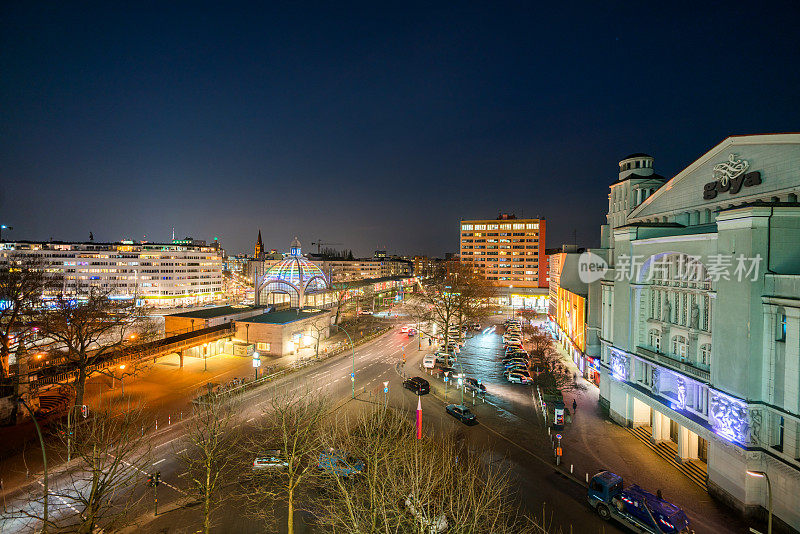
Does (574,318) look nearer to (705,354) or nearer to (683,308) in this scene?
(683,308)

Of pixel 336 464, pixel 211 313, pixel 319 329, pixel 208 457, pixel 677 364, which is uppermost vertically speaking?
pixel 677 364

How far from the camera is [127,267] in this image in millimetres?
108812

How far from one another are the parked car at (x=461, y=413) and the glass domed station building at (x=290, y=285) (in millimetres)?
39704

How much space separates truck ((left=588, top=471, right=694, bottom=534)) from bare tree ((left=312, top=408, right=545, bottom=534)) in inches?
166

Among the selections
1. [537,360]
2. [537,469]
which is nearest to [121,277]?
[537,360]

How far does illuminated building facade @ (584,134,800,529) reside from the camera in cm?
1697

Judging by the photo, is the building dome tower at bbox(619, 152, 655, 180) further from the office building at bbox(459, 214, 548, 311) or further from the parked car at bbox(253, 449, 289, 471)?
the office building at bbox(459, 214, 548, 311)

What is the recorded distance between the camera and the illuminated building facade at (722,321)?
17.0 metres

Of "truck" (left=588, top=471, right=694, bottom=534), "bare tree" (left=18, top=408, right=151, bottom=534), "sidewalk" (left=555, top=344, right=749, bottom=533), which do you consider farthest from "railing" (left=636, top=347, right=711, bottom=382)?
"bare tree" (left=18, top=408, right=151, bottom=534)

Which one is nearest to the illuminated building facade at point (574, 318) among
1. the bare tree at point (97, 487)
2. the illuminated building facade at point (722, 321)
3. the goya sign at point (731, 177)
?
the illuminated building facade at point (722, 321)

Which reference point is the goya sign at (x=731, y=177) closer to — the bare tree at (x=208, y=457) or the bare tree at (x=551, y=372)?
the bare tree at (x=551, y=372)

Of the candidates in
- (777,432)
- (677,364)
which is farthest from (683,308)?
(777,432)

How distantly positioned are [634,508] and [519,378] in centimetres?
2096

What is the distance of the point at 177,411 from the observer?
90.7 feet
